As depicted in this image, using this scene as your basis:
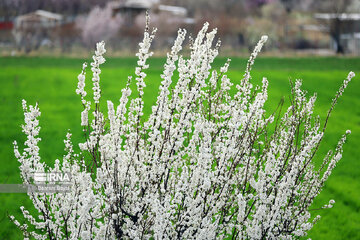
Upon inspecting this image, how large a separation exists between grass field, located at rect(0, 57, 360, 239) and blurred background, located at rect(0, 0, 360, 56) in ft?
48.4

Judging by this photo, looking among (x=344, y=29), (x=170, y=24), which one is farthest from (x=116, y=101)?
(x=344, y=29)

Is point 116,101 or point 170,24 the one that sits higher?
point 170,24

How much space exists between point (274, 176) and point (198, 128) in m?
1.01

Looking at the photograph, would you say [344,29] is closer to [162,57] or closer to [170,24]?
[170,24]

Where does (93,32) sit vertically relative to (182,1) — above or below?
below

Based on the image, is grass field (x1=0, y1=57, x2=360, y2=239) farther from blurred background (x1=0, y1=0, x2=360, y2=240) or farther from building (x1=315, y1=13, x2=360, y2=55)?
building (x1=315, y1=13, x2=360, y2=55)

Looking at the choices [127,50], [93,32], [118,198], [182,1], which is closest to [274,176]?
[118,198]

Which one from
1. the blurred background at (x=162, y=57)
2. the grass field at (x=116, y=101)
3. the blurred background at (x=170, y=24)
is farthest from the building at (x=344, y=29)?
the grass field at (x=116, y=101)

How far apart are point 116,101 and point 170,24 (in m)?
32.9

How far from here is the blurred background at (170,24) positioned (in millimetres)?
47688

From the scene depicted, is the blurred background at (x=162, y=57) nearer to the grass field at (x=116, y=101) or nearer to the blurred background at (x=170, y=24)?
the grass field at (x=116, y=101)

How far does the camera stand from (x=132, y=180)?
3.70 meters

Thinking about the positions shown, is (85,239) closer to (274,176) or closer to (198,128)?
(198,128)

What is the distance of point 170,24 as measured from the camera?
48938 millimetres
